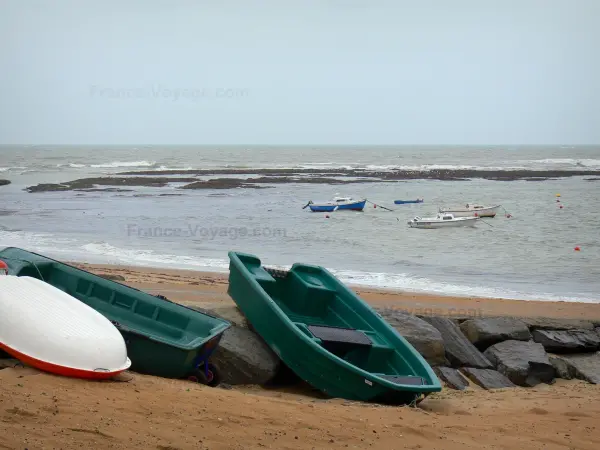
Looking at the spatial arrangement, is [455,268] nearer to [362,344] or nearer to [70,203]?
[362,344]

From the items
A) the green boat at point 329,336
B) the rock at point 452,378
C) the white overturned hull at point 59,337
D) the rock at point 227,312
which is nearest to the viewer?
the white overturned hull at point 59,337

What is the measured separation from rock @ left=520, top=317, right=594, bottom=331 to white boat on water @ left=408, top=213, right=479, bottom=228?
19376 millimetres

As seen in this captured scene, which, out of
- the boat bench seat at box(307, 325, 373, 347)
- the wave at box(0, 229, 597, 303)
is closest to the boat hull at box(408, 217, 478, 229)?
the wave at box(0, 229, 597, 303)

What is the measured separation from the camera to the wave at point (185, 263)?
55.6ft

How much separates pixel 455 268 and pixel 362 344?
13.0 m

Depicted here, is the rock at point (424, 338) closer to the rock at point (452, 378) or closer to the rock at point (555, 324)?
the rock at point (452, 378)

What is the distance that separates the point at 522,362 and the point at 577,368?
2.81ft

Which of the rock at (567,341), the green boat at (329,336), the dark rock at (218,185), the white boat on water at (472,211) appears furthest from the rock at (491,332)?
the dark rock at (218,185)

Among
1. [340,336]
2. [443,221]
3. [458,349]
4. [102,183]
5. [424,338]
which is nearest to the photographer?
[340,336]

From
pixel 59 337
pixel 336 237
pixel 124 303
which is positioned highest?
pixel 59 337

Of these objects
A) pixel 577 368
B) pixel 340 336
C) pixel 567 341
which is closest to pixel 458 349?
pixel 577 368

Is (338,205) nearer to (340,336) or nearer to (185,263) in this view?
(185,263)

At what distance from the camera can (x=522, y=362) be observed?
9828 millimetres

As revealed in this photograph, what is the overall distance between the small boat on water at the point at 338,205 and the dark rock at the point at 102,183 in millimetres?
20280
